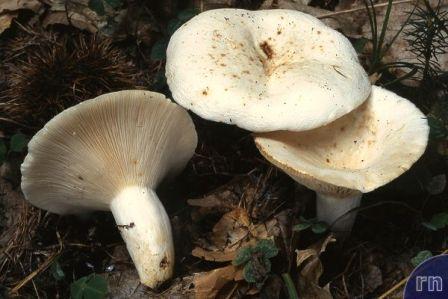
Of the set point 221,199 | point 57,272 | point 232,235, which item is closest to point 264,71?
point 221,199

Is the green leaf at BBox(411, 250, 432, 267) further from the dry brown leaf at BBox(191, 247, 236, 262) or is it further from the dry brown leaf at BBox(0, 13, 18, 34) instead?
the dry brown leaf at BBox(0, 13, 18, 34)

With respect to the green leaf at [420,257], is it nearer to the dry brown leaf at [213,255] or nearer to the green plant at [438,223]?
the green plant at [438,223]

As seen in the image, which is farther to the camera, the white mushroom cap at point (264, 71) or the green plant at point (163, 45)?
the green plant at point (163, 45)

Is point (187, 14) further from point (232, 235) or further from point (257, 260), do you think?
point (257, 260)

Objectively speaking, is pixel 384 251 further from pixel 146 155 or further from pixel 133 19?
pixel 133 19

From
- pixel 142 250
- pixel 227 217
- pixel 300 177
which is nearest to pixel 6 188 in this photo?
pixel 142 250

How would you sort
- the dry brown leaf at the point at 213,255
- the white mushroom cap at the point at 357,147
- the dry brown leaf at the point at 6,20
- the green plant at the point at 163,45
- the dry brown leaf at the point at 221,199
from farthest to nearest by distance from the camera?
1. the dry brown leaf at the point at 6,20
2. the green plant at the point at 163,45
3. the dry brown leaf at the point at 221,199
4. the dry brown leaf at the point at 213,255
5. the white mushroom cap at the point at 357,147

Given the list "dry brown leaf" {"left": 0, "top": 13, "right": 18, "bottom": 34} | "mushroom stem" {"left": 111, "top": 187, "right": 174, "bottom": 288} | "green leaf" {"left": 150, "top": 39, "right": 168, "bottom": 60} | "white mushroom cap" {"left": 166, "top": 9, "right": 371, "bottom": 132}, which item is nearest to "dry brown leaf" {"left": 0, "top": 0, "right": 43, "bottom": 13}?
"dry brown leaf" {"left": 0, "top": 13, "right": 18, "bottom": 34}
